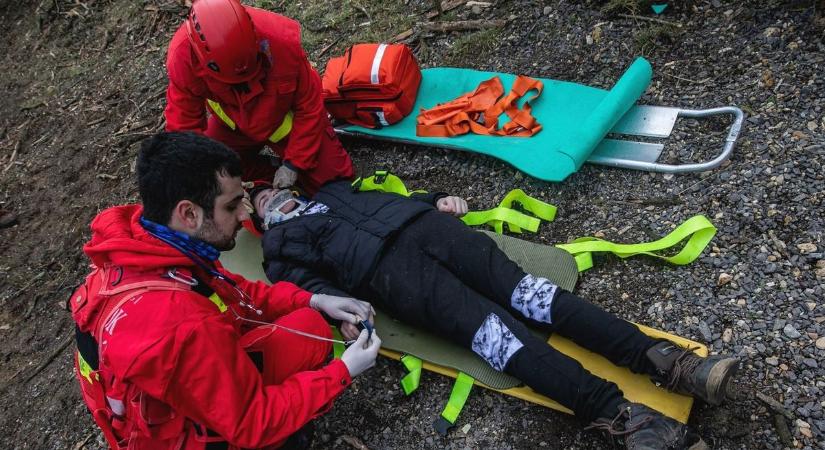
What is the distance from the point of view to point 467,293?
11.4ft

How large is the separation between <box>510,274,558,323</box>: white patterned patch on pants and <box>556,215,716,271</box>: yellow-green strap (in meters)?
0.53

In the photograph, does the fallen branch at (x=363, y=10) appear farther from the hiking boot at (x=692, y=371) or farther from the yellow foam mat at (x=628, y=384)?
the hiking boot at (x=692, y=371)

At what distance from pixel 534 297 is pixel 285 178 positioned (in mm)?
2159

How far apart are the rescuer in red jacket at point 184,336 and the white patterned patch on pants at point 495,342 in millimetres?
609

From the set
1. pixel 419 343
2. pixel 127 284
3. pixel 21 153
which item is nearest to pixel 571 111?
pixel 419 343

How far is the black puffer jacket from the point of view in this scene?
3682 mm

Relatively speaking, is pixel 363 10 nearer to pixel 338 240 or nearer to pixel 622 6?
pixel 622 6

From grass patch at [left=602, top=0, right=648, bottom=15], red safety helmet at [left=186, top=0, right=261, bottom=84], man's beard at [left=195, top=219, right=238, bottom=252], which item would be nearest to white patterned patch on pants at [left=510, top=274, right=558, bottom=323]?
man's beard at [left=195, top=219, right=238, bottom=252]

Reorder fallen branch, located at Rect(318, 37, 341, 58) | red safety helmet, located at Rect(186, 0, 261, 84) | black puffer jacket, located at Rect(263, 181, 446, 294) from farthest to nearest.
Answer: fallen branch, located at Rect(318, 37, 341, 58)
red safety helmet, located at Rect(186, 0, 261, 84)
black puffer jacket, located at Rect(263, 181, 446, 294)

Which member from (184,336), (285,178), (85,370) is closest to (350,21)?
(285,178)

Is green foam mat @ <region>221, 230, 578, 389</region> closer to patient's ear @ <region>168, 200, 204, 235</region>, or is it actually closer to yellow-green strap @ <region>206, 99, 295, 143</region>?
patient's ear @ <region>168, 200, 204, 235</region>

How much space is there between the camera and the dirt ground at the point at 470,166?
3.46 m

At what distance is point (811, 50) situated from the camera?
446cm

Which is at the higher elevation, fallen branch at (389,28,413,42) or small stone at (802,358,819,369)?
fallen branch at (389,28,413,42)
